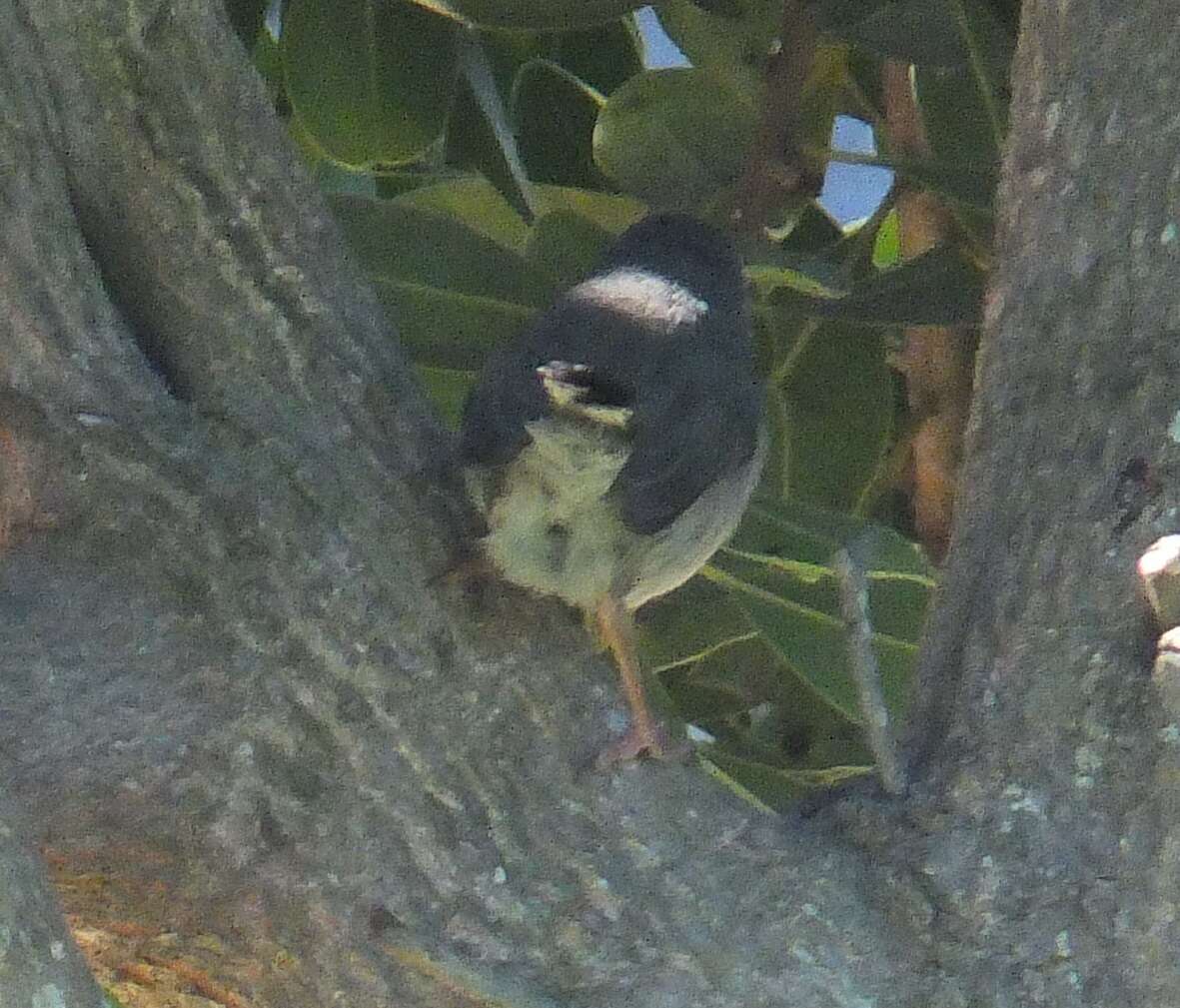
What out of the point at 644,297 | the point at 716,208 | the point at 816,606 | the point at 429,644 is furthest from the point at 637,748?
the point at 716,208

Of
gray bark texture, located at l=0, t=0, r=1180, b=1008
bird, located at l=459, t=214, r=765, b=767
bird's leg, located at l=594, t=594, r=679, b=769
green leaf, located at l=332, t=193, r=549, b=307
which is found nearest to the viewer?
gray bark texture, located at l=0, t=0, r=1180, b=1008

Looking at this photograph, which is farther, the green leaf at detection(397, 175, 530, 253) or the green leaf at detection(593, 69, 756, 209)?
the green leaf at detection(397, 175, 530, 253)

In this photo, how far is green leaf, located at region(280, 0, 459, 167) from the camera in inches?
79.1

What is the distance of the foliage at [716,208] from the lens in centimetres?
189

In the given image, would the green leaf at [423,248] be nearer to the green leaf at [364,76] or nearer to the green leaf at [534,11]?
the green leaf at [364,76]

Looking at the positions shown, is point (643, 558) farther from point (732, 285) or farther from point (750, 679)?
point (750, 679)

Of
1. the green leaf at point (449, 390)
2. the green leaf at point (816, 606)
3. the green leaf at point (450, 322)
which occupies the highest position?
the green leaf at point (450, 322)

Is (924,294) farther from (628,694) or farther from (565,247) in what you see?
(628,694)

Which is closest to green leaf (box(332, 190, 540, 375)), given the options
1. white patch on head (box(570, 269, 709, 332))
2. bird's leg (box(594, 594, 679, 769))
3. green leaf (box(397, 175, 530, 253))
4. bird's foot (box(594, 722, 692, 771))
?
white patch on head (box(570, 269, 709, 332))

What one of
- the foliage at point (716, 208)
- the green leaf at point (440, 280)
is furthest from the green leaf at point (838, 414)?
the green leaf at point (440, 280)

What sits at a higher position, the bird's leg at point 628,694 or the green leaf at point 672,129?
the green leaf at point 672,129

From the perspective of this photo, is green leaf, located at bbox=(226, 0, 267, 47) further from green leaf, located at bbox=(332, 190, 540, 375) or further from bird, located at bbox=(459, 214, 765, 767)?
bird, located at bbox=(459, 214, 765, 767)

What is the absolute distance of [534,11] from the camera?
1.90m

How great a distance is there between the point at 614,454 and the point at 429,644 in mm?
300
